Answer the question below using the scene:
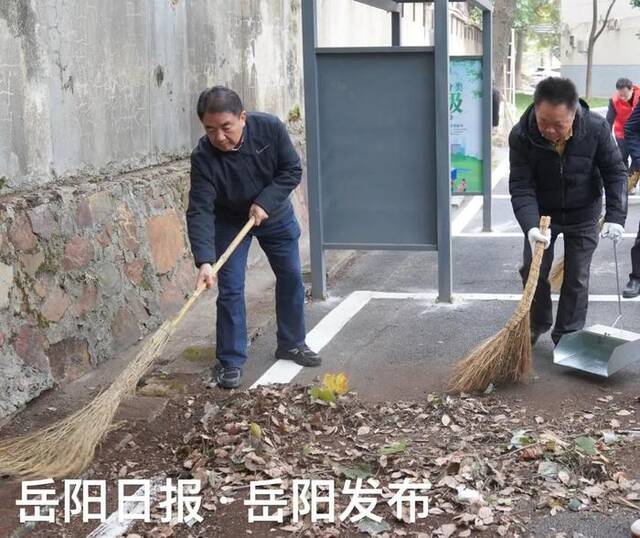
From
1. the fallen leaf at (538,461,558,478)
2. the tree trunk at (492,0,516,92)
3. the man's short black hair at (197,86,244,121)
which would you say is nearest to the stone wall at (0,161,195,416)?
the man's short black hair at (197,86,244,121)

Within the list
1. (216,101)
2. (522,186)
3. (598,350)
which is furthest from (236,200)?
(598,350)

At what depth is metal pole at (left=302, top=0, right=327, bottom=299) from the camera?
7.57 meters

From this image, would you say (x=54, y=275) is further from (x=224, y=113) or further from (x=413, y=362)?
(x=413, y=362)

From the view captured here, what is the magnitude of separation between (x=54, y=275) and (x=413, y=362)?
7.32 feet

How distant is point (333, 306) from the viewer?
771 cm

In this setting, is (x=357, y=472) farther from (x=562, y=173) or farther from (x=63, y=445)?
(x=562, y=173)

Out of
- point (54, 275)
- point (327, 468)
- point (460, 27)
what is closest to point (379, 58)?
point (54, 275)

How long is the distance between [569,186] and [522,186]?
0.27 m

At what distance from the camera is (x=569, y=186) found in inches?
232

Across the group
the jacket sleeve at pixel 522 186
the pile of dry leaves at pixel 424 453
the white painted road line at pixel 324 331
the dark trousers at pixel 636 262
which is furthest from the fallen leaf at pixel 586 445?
the dark trousers at pixel 636 262

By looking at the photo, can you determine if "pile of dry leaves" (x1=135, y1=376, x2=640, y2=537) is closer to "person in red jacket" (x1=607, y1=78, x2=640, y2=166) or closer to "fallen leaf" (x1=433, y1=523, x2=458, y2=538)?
"fallen leaf" (x1=433, y1=523, x2=458, y2=538)

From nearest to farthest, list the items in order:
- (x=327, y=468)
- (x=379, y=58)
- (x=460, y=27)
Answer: (x=327, y=468), (x=379, y=58), (x=460, y=27)

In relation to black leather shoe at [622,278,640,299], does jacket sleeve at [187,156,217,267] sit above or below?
above

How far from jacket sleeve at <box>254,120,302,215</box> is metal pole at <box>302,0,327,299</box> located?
1.81 m
